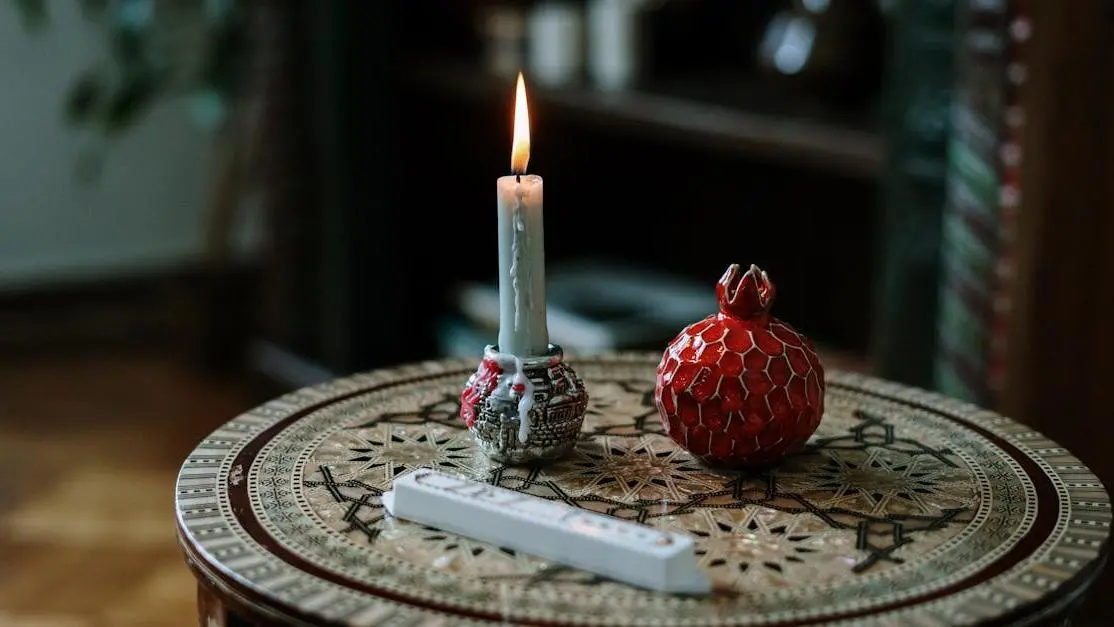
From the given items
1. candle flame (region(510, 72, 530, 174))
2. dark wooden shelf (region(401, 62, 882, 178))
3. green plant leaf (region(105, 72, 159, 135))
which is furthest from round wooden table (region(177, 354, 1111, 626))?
green plant leaf (region(105, 72, 159, 135))

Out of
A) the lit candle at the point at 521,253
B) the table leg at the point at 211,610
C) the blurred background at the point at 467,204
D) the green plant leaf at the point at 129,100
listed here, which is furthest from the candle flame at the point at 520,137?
the green plant leaf at the point at 129,100

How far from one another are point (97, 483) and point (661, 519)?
1.39m

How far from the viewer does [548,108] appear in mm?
2031

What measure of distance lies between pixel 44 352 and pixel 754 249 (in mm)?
1280

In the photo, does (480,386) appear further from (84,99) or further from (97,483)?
(84,99)

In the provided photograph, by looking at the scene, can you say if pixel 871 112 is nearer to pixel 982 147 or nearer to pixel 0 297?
pixel 982 147

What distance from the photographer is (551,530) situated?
0.73m

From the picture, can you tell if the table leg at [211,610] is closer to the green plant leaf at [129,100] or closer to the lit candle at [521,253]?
the lit candle at [521,253]

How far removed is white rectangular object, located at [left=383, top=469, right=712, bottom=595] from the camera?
2.29ft

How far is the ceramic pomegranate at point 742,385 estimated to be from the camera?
2.72 feet

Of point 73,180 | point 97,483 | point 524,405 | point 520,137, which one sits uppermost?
point 520,137

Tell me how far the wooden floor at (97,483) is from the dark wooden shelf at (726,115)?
68cm

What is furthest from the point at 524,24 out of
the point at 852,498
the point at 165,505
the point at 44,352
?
the point at 852,498

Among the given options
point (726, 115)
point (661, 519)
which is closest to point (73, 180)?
point (726, 115)
